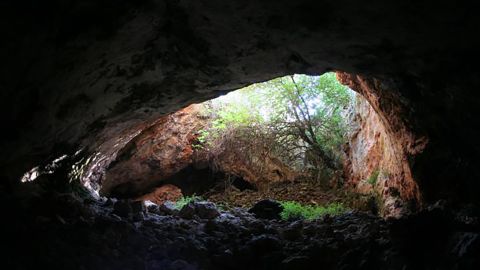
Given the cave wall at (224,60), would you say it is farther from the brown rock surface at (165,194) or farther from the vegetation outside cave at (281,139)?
the brown rock surface at (165,194)

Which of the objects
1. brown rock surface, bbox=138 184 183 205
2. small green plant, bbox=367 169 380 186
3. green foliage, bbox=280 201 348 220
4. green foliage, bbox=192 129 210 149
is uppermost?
green foliage, bbox=192 129 210 149

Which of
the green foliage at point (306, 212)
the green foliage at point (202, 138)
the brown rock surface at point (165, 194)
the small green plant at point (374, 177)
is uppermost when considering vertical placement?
the green foliage at point (202, 138)

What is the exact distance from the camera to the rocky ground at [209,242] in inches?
106

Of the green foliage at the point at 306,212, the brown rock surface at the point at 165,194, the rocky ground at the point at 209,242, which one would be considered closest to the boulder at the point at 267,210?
the green foliage at the point at 306,212

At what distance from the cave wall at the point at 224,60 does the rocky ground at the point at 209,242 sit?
0.49m

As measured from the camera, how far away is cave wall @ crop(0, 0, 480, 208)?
2514mm

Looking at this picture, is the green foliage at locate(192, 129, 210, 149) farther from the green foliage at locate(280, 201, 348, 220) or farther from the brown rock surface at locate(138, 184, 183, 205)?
the green foliage at locate(280, 201, 348, 220)

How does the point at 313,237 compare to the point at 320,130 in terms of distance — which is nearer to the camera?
the point at 313,237

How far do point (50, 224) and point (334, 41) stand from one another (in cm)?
282

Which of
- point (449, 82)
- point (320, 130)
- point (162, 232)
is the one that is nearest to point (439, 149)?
point (449, 82)

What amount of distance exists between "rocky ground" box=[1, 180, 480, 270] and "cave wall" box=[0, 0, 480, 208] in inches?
19.4

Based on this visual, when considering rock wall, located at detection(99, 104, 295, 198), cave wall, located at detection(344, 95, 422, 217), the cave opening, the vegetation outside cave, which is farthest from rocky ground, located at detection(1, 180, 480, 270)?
rock wall, located at detection(99, 104, 295, 198)

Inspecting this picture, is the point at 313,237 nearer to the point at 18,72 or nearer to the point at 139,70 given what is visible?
the point at 139,70

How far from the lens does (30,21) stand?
2230 mm
